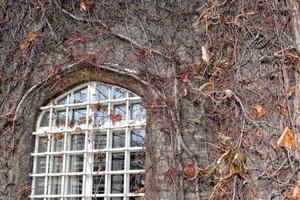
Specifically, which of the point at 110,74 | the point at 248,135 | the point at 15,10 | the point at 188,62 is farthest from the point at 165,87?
the point at 15,10

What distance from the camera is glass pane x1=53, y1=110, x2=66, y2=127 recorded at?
4699 millimetres

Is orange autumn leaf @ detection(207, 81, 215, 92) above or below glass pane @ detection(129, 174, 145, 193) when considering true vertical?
above

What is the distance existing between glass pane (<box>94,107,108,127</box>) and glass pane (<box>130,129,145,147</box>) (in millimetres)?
317

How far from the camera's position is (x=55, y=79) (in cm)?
472

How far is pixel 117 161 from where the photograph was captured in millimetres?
4359

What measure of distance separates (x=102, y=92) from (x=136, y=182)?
3.11ft

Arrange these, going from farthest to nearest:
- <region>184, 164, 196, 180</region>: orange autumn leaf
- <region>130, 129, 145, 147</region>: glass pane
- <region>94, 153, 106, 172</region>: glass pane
→ <region>94, 153, 106, 172</region>: glass pane → <region>130, 129, 145, 147</region>: glass pane → <region>184, 164, 196, 180</region>: orange autumn leaf

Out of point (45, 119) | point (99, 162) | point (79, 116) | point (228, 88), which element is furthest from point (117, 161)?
point (228, 88)

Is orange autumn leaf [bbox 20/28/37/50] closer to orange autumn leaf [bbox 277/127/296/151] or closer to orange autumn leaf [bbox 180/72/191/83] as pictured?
orange autumn leaf [bbox 180/72/191/83]

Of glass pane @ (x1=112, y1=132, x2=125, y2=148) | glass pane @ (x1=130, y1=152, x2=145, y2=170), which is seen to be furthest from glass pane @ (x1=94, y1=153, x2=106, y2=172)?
glass pane @ (x1=130, y1=152, x2=145, y2=170)

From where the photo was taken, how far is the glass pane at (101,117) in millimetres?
4449

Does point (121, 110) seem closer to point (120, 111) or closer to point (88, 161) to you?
point (120, 111)

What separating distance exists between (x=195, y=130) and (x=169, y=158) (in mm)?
323

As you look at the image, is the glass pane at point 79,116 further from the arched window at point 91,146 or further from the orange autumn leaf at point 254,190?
the orange autumn leaf at point 254,190
